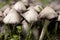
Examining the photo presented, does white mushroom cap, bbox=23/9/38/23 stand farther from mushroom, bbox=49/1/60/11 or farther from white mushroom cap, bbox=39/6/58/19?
mushroom, bbox=49/1/60/11

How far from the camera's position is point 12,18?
2699 mm

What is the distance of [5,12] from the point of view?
2900 mm

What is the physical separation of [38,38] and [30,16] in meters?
0.33

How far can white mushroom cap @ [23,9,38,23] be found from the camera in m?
2.68

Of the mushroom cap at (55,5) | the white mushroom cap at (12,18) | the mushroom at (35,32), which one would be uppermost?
the mushroom cap at (55,5)

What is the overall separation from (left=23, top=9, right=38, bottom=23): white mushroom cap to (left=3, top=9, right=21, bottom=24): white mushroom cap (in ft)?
0.35

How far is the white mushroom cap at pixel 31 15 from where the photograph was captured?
268cm

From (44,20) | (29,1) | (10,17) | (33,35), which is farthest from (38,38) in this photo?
(29,1)

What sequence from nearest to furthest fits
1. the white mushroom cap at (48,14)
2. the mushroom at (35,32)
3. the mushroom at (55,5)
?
the white mushroom cap at (48,14) < the mushroom at (35,32) < the mushroom at (55,5)

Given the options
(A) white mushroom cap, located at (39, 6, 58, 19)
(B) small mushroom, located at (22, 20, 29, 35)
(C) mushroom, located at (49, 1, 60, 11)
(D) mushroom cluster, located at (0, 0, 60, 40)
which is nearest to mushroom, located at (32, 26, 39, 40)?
(D) mushroom cluster, located at (0, 0, 60, 40)

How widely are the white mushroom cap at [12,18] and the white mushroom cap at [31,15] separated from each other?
4.2 inches

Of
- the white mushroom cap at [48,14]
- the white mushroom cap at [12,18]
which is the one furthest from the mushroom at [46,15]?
the white mushroom cap at [12,18]

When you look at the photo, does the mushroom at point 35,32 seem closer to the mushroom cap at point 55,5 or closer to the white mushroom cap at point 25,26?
the white mushroom cap at point 25,26

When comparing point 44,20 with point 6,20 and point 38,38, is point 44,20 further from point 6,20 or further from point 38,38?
point 6,20
